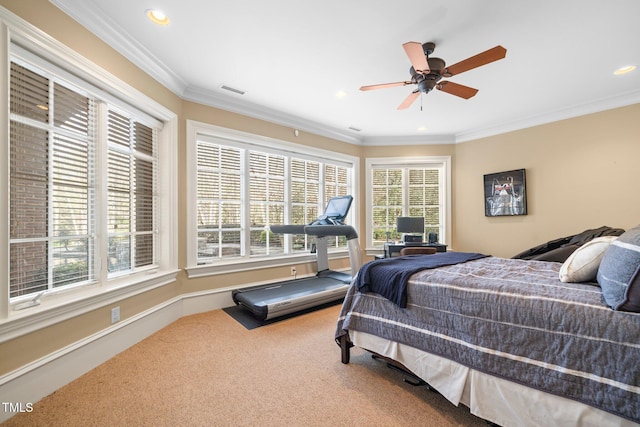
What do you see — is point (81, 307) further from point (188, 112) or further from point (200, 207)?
point (188, 112)

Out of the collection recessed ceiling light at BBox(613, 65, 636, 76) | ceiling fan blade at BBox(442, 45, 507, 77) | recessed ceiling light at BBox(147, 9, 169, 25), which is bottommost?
ceiling fan blade at BBox(442, 45, 507, 77)

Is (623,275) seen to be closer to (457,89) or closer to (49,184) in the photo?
(457,89)

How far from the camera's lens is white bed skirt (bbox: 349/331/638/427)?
118cm

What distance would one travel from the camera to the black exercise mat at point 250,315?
301cm

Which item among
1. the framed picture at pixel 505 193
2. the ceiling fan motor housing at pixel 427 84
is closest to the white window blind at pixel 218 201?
the ceiling fan motor housing at pixel 427 84

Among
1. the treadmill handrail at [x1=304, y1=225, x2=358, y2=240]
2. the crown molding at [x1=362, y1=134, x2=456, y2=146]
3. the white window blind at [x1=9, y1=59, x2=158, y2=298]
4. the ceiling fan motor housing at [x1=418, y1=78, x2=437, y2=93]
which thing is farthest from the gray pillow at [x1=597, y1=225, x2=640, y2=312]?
the crown molding at [x1=362, y1=134, x2=456, y2=146]

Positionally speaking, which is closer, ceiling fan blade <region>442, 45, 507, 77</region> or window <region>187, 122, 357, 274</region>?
ceiling fan blade <region>442, 45, 507, 77</region>

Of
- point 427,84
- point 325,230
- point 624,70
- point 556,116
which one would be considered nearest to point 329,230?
point 325,230

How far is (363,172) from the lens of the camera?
213 inches

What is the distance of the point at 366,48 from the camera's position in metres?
2.55

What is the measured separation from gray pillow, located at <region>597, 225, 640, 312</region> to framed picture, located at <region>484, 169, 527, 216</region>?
337 centimetres

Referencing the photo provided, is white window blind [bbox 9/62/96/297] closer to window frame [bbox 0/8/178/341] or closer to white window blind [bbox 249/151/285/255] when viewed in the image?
window frame [bbox 0/8/178/341]

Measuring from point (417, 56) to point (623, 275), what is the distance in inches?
71.9

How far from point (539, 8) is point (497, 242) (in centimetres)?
357
